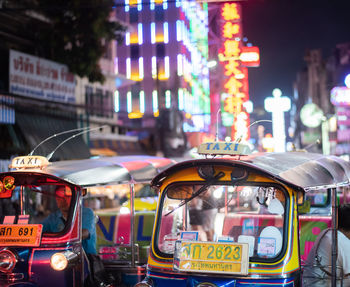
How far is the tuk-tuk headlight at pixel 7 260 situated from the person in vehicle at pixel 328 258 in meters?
3.35

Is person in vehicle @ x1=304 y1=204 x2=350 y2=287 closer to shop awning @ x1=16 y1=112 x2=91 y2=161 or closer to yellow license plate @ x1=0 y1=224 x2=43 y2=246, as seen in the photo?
yellow license plate @ x1=0 y1=224 x2=43 y2=246

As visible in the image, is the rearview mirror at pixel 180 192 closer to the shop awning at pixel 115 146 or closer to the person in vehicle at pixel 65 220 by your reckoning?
the person in vehicle at pixel 65 220

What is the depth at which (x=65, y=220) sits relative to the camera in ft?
23.6

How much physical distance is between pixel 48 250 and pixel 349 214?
11.4 feet

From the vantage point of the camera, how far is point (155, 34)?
1603 inches

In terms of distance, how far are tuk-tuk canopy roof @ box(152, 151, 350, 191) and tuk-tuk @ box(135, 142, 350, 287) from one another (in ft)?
0.03

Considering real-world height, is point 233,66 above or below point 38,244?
above

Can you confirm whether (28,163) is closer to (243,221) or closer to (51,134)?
(243,221)

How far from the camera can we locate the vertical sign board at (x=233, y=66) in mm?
31516

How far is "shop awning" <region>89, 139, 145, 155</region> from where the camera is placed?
3175cm

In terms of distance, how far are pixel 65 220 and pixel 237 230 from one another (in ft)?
7.90

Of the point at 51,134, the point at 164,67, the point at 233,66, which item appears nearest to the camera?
the point at 51,134

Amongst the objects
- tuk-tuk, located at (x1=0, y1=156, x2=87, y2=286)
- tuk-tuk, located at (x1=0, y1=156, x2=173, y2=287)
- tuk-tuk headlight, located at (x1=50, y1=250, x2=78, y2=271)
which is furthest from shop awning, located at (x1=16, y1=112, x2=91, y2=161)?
tuk-tuk headlight, located at (x1=50, y1=250, x2=78, y2=271)

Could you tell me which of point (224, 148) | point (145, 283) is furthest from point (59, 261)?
point (224, 148)
